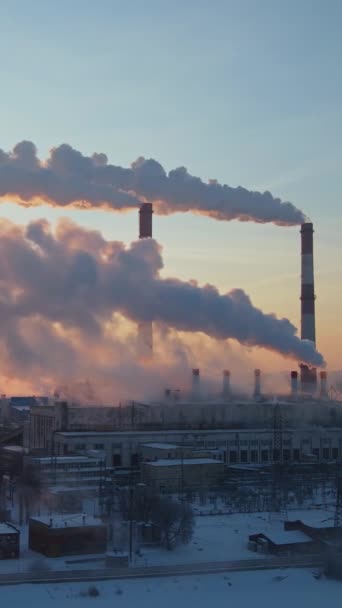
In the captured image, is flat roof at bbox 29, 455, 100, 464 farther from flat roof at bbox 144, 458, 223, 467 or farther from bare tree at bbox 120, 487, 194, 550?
bare tree at bbox 120, 487, 194, 550

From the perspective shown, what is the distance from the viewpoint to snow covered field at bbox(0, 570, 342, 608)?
11.2 metres

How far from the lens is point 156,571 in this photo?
12.6 m

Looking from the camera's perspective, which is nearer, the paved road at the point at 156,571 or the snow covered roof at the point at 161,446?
the paved road at the point at 156,571

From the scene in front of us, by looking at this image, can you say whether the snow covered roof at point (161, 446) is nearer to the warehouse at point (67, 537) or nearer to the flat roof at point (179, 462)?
the flat roof at point (179, 462)

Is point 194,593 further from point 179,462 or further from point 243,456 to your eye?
point 243,456

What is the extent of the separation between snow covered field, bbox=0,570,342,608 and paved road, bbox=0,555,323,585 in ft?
0.67

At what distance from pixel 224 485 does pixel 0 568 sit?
26.9 ft

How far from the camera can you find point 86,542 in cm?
1394

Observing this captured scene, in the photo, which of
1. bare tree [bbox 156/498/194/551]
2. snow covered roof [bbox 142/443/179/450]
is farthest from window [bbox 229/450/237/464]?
bare tree [bbox 156/498/194/551]

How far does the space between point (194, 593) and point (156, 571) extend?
3.40 feet

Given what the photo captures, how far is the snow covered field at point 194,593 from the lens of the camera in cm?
1123

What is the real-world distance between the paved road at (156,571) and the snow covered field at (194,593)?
0.20m

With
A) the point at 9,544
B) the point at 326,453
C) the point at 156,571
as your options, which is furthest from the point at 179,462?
the point at 326,453

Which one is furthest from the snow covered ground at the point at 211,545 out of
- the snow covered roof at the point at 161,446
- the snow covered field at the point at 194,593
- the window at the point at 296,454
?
the window at the point at 296,454
